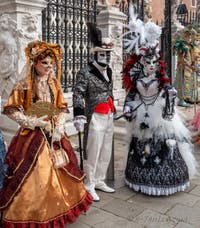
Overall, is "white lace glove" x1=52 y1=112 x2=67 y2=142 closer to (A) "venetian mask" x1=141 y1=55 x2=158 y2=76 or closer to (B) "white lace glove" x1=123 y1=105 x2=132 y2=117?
(B) "white lace glove" x1=123 y1=105 x2=132 y2=117

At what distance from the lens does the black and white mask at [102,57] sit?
3.62 meters

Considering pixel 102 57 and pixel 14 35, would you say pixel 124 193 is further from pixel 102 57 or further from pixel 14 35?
pixel 14 35

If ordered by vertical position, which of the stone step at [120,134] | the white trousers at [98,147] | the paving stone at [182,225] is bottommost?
the paving stone at [182,225]

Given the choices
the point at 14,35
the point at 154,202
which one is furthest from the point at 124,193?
the point at 14,35

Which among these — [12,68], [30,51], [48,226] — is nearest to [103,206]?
[48,226]

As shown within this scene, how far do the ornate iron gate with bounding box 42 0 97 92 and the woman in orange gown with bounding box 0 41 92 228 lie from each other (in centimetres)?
447

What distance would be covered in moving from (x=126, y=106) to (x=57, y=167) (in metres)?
1.48

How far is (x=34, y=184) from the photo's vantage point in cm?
280

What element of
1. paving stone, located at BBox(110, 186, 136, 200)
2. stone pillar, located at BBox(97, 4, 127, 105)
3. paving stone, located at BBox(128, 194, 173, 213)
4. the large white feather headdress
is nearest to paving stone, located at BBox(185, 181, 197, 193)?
paving stone, located at BBox(128, 194, 173, 213)

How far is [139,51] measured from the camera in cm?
393

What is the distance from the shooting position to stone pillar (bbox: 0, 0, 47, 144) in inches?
215

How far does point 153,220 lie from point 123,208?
16.1 inches

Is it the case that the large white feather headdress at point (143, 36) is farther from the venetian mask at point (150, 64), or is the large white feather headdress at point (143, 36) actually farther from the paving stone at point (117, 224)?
the paving stone at point (117, 224)

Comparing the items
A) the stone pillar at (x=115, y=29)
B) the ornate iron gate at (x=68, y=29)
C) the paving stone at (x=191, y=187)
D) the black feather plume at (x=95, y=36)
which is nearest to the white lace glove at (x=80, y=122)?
the black feather plume at (x=95, y=36)
